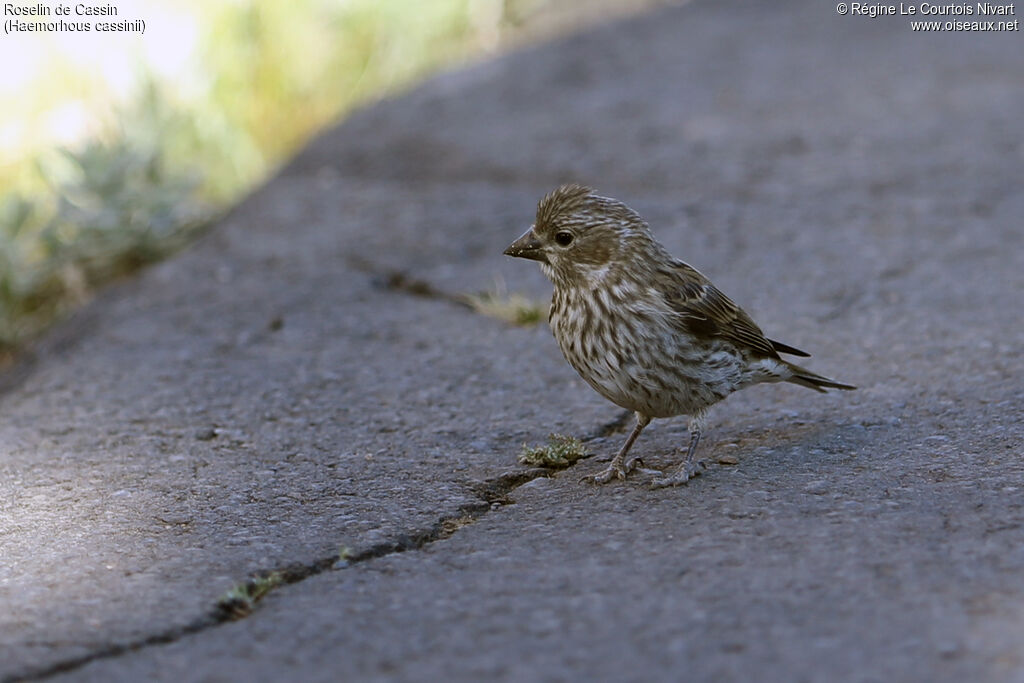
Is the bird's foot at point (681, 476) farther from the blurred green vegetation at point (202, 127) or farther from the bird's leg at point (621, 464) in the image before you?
the blurred green vegetation at point (202, 127)

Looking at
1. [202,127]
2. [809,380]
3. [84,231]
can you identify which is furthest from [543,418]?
[202,127]

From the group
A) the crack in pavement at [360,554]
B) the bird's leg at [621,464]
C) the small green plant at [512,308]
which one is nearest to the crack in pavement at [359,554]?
the crack in pavement at [360,554]

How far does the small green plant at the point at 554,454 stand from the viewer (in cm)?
395

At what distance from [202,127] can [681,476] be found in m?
5.19

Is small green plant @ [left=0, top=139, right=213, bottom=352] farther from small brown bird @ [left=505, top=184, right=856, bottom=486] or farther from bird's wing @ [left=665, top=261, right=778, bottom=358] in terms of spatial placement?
bird's wing @ [left=665, top=261, right=778, bottom=358]

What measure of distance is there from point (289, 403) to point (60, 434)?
79 cm

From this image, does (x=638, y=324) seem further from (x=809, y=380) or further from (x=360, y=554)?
(x=360, y=554)

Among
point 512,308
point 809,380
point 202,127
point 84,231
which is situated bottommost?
point 809,380

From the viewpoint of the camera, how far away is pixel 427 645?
2.71 meters

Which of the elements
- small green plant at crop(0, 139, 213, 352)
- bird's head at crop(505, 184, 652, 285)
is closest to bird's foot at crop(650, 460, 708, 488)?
bird's head at crop(505, 184, 652, 285)

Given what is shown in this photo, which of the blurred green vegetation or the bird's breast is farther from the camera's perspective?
the blurred green vegetation

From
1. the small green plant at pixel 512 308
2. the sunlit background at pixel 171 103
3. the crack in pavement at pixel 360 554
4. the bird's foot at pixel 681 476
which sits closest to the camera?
the crack in pavement at pixel 360 554

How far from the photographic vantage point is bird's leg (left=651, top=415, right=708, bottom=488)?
3.70 meters

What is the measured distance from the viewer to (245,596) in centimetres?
297
